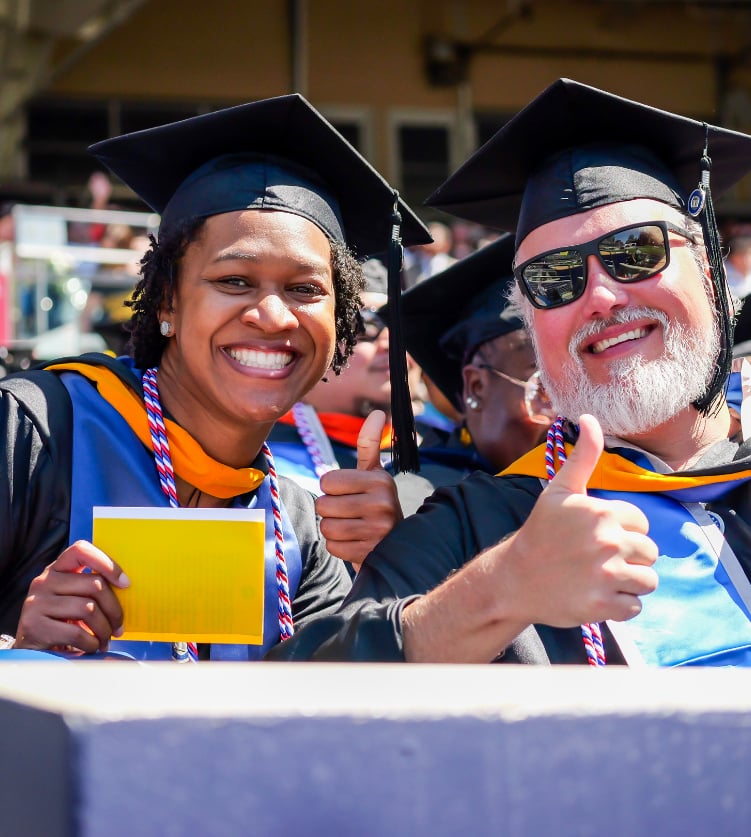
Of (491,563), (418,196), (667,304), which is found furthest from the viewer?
(418,196)

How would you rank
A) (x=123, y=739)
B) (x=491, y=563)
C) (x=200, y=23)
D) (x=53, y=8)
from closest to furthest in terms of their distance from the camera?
(x=123, y=739)
(x=491, y=563)
(x=53, y=8)
(x=200, y=23)

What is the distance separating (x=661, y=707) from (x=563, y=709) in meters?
0.07

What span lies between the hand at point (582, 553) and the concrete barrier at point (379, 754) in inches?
28.2

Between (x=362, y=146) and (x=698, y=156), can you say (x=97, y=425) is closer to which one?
(x=698, y=156)

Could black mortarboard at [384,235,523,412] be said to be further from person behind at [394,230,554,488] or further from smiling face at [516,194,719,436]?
smiling face at [516,194,719,436]

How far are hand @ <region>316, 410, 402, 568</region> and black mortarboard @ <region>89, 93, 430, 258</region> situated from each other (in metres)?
0.70

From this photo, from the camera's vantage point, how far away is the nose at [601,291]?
239cm

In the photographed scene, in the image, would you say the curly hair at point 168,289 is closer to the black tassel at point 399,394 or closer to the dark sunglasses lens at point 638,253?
the black tassel at point 399,394

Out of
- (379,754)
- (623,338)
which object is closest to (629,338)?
(623,338)

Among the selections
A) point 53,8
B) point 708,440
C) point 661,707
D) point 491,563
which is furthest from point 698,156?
point 53,8

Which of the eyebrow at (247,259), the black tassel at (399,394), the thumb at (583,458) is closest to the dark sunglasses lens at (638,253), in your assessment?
the black tassel at (399,394)

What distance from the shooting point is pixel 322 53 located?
48.3 feet

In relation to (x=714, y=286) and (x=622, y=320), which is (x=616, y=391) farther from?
(x=714, y=286)

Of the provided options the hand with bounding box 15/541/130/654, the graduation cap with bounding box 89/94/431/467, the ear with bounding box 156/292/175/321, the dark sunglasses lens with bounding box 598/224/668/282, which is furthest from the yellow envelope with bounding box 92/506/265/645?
the dark sunglasses lens with bounding box 598/224/668/282
